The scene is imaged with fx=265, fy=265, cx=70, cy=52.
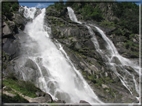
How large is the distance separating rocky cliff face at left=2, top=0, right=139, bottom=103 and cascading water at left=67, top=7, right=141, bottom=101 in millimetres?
739

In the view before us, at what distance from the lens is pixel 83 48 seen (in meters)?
34.7

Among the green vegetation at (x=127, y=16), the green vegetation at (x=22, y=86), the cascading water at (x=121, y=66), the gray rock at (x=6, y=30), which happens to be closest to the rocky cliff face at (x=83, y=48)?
the gray rock at (x=6, y=30)

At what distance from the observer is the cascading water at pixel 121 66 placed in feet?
94.8

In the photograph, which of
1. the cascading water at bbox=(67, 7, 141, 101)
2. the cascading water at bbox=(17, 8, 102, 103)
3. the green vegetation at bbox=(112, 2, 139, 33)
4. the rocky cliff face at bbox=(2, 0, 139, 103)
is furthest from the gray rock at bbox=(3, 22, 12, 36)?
the green vegetation at bbox=(112, 2, 139, 33)

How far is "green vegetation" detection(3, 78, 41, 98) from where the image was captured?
2066 cm

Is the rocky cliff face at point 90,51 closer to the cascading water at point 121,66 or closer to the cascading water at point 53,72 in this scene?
the cascading water at point 121,66

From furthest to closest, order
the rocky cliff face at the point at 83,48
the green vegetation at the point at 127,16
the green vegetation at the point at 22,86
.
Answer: the green vegetation at the point at 127,16, the rocky cliff face at the point at 83,48, the green vegetation at the point at 22,86

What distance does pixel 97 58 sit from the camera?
32.4 metres

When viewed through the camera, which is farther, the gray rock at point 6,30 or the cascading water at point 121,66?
the gray rock at point 6,30

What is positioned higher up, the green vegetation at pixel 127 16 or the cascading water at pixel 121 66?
the green vegetation at pixel 127 16

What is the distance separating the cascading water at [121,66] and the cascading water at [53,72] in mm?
5290

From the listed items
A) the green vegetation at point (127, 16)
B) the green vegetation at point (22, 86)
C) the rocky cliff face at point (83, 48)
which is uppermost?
the green vegetation at point (127, 16)

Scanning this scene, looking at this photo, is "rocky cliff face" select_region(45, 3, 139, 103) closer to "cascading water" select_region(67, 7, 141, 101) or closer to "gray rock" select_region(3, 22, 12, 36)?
"cascading water" select_region(67, 7, 141, 101)

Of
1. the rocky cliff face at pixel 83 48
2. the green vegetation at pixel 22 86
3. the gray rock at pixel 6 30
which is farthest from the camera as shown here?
the gray rock at pixel 6 30
